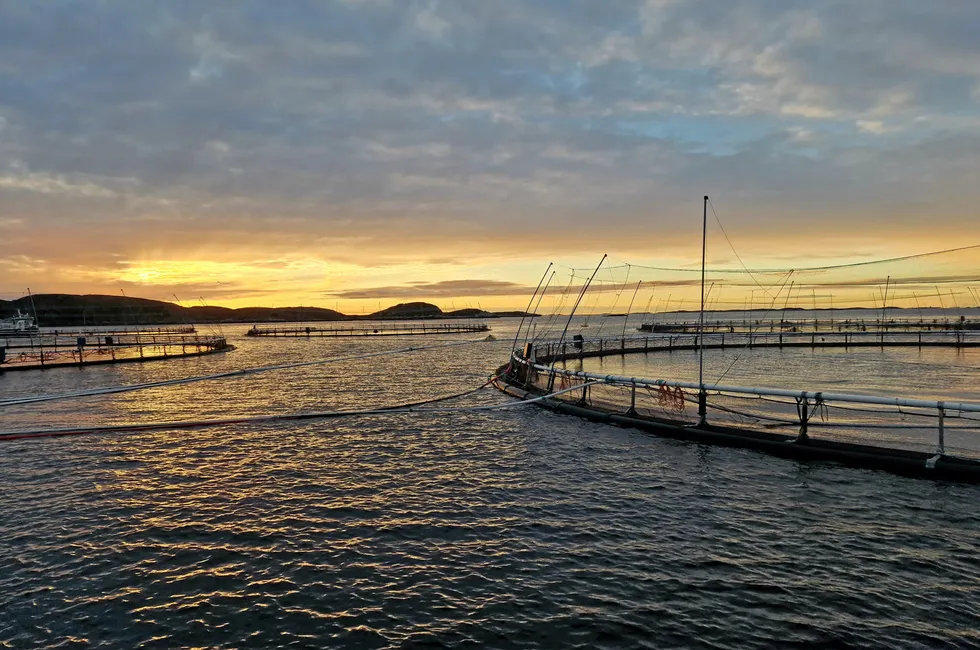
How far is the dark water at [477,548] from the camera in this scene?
8.18m

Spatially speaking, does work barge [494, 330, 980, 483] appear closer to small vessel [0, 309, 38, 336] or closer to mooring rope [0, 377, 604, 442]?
mooring rope [0, 377, 604, 442]

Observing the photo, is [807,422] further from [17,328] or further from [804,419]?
[17,328]

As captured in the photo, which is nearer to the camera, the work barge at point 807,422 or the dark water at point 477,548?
the dark water at point 477,548

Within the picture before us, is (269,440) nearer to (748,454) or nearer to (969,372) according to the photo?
(748,454)

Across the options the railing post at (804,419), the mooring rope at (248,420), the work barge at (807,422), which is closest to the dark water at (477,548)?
the work barge at (807,422)

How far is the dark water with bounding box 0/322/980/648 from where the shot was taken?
818 centimetres

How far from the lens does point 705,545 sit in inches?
424

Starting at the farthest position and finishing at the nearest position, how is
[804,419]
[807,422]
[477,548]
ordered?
[804,419] → [807,422] → [477,548]

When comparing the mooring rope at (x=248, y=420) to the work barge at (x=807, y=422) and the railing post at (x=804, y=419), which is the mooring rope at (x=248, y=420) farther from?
the railing post at (x=804, y=419)

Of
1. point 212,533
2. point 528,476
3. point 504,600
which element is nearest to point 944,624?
point 504,600

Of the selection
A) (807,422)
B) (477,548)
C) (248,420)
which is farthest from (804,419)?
(248,420)

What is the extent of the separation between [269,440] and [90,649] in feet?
45.3

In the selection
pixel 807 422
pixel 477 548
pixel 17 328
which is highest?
pixel 17 328

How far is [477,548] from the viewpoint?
1094 centimetres
